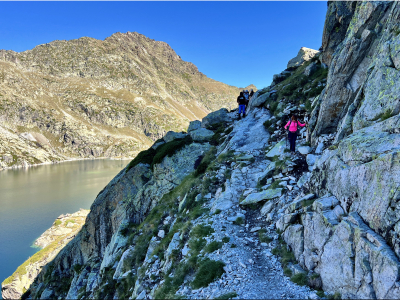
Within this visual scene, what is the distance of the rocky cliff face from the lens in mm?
6199

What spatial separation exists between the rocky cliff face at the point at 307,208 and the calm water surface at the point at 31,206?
7159 cm

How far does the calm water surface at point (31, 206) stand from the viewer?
226 feet

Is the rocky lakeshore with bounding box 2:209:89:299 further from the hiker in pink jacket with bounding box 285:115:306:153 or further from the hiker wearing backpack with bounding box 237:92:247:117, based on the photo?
the hiker in pink jacket with bounding box 285:115:306:153

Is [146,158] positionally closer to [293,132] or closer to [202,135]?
[202,135]

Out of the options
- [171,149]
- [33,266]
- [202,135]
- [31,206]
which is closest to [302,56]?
[202,135]

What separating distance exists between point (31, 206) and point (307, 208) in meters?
132

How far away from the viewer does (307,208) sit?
8398mm

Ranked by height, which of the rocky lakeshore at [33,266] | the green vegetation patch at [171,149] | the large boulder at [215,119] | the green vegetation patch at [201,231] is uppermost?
the large boulder at [215,119]

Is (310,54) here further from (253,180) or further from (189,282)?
(189,282)

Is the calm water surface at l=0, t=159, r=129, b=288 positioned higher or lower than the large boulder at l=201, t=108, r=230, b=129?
lower

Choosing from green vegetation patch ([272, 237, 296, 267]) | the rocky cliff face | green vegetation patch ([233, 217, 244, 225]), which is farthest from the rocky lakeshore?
green vegetation patch ([272, 237, 296, 267])

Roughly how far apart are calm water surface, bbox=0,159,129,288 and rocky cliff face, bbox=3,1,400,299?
7159 centimetres

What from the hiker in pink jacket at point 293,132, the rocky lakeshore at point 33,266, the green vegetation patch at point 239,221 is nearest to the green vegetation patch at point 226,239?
the green vegetation patch at point 239,221

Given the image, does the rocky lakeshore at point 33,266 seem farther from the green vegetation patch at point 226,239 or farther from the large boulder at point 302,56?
the large boulder at point 302,56
